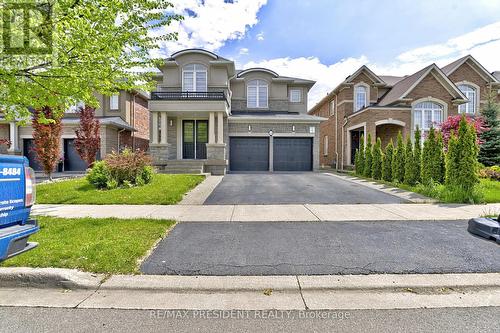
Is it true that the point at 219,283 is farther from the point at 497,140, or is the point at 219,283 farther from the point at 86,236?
the point at 497,140

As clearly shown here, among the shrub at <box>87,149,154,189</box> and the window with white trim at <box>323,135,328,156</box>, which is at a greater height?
the window with white trim at <box>323,135,328,156</box>

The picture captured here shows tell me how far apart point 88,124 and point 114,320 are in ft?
48.8

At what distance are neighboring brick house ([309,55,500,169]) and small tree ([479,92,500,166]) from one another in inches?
105

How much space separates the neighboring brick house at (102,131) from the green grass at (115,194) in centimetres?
893

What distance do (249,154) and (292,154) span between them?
3263 mm

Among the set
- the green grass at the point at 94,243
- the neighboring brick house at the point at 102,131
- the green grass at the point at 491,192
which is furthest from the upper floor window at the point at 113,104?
the green grass at the point at 491,192

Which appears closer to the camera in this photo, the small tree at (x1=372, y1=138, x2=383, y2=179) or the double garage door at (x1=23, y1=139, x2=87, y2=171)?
the small tree at (x1=372, y1=138, x2=383, y2=179)

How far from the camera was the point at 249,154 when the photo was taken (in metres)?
19.7

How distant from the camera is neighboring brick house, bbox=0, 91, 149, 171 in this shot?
62.6 ft

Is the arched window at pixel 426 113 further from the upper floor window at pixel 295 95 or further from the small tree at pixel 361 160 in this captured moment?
the upper floor window at pixel 295 95

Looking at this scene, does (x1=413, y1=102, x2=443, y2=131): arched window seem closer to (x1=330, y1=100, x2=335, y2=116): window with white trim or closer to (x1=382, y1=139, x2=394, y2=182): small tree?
(x1=330, y1=100, x2=335, y2=116): window with white trim

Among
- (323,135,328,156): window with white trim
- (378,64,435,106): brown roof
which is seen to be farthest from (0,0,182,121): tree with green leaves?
(323,135,328,156): window with white trim

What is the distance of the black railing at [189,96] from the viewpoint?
1681 cm

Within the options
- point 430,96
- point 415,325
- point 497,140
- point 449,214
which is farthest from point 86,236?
point 430,96
